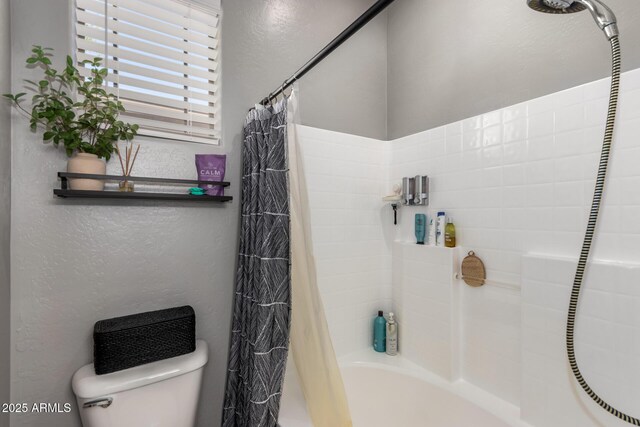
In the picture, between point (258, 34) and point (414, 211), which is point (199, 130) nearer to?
point (258, 34)

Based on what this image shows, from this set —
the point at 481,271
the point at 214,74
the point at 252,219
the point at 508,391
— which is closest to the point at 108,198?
the point at 252,219

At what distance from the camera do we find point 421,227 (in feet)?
5.51

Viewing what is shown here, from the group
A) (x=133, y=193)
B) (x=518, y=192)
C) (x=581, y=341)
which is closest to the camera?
(x=581, y=341)

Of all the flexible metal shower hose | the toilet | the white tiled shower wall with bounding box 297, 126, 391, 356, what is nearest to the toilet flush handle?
the toilet

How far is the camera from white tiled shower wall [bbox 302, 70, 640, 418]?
1068mm

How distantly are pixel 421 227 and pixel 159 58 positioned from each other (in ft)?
5.21

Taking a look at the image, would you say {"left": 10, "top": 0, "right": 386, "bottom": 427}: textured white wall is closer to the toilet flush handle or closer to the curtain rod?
the toilet flush handle

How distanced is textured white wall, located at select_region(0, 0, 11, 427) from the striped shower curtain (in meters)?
0.82

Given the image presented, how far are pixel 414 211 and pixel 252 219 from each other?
0.97m

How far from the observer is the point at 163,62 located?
1.40 metres

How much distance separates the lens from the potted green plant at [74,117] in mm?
1089

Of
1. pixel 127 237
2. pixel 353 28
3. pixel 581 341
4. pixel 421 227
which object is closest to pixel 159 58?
pixel 127 237

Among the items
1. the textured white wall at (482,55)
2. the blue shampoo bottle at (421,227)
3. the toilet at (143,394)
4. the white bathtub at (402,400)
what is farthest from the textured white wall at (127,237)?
the blue shampoo bottle at (421,227)

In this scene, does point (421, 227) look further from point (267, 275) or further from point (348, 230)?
point (267, 275)
